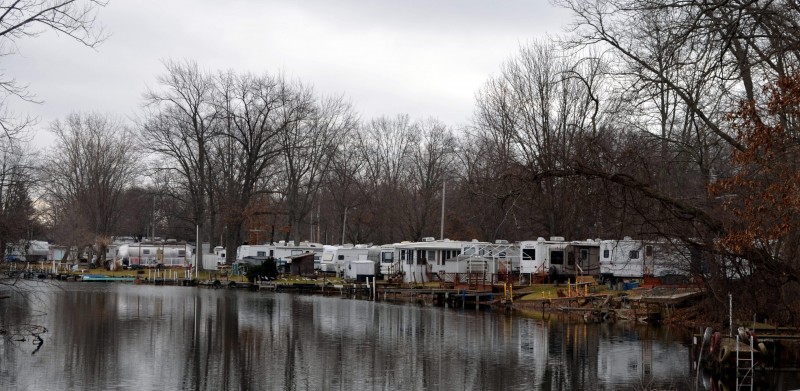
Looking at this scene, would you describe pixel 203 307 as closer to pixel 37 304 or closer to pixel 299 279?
pixel 37 304

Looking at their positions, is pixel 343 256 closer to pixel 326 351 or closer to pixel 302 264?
pixel 302 264

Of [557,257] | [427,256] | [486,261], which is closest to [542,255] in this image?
[557,257]

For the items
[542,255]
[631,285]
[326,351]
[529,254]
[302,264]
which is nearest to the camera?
[326,351]

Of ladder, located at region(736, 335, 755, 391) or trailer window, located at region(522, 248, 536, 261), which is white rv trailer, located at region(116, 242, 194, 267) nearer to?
trailer window, located at region(522, 248, 536, 261)

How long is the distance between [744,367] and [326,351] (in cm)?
1187

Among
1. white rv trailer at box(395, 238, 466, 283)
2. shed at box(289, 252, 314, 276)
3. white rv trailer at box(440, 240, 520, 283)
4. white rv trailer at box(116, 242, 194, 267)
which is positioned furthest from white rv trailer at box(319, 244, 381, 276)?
white rv trailer at box(116, 242, 194, 267)

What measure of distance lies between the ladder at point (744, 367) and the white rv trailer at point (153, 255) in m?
59.9

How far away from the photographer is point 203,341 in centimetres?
2903

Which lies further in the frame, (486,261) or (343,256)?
(343,256)

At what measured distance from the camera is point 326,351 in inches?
1053

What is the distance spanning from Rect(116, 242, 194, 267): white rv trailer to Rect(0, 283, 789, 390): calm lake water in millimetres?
34265

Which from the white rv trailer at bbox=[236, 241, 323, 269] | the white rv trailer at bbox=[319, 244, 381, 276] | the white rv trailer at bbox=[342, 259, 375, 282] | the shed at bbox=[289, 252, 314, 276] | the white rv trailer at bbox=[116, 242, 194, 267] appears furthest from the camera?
the white rv trailer at bbox=[116, 242, 194, 267]

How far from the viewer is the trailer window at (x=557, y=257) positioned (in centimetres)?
4991

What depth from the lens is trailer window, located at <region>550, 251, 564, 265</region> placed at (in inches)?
1965
